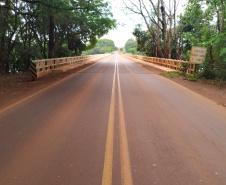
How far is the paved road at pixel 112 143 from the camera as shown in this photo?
3213 mm

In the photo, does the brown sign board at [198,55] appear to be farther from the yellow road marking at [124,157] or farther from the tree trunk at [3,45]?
the tree trunk at [3,45]

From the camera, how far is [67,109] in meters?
6.64

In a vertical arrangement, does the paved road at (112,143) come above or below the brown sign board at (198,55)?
below

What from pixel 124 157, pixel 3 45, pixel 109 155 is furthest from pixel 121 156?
pixel 3 45

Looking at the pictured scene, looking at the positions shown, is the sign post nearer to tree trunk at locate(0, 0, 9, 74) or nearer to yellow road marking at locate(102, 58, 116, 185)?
yellow road marking at locate(102, 58, 116, 185)

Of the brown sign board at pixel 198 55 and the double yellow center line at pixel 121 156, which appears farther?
the brown sign board at pixel 198 55

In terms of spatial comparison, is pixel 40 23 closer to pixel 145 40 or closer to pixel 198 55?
pixel 198 55

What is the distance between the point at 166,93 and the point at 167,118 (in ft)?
11.9

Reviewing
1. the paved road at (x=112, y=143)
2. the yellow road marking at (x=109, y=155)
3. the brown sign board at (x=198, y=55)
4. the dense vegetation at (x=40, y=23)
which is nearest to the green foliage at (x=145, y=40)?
the dense vegetation at (x=40, y=23)

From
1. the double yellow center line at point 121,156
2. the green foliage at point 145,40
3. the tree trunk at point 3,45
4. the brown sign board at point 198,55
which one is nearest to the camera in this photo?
the double yellow center line at point 121,156

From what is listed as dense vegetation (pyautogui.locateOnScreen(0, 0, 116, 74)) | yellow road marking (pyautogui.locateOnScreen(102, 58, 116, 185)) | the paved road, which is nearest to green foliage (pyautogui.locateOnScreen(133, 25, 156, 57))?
dense vegetation (pyautogui.locateOnScreen(0, 0, 116, 74))

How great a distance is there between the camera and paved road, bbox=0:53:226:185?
3.21 metres

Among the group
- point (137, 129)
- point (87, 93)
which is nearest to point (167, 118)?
point (137, 129)

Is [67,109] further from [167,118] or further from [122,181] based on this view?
[122,181]
